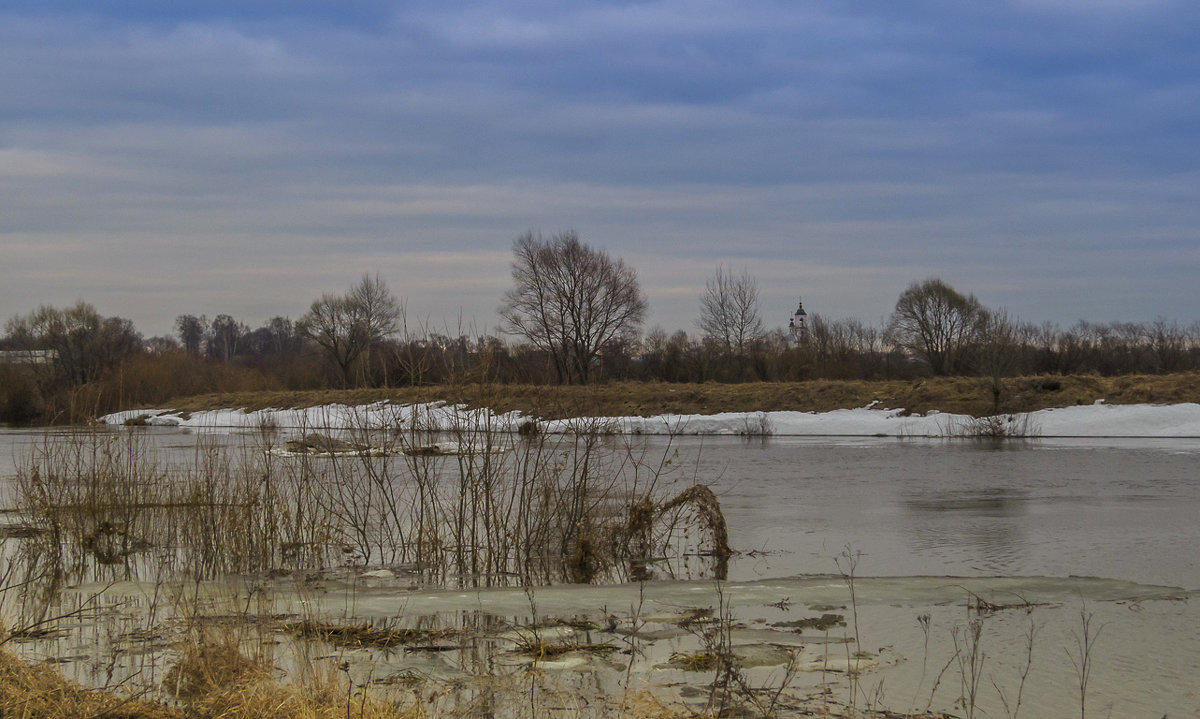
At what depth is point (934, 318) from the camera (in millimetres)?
65688

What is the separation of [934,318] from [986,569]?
5897 centimetres

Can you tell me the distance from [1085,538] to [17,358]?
57476 mm

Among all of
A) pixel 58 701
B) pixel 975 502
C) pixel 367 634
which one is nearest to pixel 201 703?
pixel 58 701

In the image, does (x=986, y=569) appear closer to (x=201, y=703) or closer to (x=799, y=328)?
(x=201, y=703)

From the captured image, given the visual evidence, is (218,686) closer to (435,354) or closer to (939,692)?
(939,692)

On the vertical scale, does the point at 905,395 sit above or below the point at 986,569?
above

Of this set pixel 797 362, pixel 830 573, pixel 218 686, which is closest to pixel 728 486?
pixel 830 573

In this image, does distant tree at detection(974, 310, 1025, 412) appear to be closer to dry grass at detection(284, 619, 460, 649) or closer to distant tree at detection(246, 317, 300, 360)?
dry grass at detection(284, 619, 460, 649)

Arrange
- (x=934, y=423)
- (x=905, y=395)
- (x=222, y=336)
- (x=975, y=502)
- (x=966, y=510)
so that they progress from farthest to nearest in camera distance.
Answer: (x=222, y=336), (x=905, y=395), (x=934, y=423), (x=975, y=502), (x=966, y=510)

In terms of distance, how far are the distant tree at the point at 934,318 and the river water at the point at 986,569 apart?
4528 cm

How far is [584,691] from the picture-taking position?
5805 millimetres

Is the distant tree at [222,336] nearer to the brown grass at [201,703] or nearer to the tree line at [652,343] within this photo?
the tree line at [652,343]

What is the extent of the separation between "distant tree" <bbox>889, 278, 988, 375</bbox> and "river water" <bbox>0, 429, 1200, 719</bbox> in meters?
45.3

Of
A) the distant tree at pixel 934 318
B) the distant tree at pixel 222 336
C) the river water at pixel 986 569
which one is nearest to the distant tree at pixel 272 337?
the distant tree at pixel 222 336
